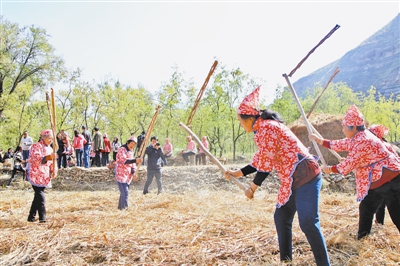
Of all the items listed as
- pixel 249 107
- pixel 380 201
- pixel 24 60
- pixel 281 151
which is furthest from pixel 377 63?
pixel 281 151

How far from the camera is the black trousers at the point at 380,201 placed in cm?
401

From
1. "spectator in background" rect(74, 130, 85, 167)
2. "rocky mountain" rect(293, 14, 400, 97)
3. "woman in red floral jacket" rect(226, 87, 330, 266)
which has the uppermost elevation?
"rocky mountain" rect(293, 14, 400, 97)

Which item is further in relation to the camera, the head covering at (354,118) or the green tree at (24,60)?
the green tree at (24,60)

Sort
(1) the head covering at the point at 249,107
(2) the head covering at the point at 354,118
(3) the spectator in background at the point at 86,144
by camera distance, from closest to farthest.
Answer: (1) the head covering at the point at 249,107
(2) the head covering at the point at 354,118
(3) the spectator in background at the point at 86,144

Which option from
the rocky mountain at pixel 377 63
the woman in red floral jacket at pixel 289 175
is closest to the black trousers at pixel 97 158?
the woman in red floral jacket at pixel 289 175

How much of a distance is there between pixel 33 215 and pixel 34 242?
1912 millimetres

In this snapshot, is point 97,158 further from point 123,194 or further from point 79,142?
point 123,194

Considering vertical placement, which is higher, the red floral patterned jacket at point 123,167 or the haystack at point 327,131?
the haystack at point 327,131

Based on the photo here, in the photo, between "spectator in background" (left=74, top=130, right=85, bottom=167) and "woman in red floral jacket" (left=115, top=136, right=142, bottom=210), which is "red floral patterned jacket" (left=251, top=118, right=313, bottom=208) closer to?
"woman in red floral jacket" (left=115, top=136, right=142, bottom=210)

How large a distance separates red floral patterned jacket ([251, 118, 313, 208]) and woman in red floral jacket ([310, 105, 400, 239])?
1.30 metres

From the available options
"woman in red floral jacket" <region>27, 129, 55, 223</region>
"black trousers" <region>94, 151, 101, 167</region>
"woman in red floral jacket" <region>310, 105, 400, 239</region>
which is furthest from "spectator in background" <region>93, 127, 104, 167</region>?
"woman in red floral jacket" <region>310, 105, 400, 239</region>

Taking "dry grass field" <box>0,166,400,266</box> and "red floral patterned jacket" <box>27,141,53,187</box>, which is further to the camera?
"red floral patterned jacket" <box>27,141,53,187</box>

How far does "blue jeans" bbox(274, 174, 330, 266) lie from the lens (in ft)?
9.40

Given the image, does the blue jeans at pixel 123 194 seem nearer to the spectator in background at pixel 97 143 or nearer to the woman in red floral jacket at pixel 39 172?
the woman in red floral jacket at pixel 39 172
